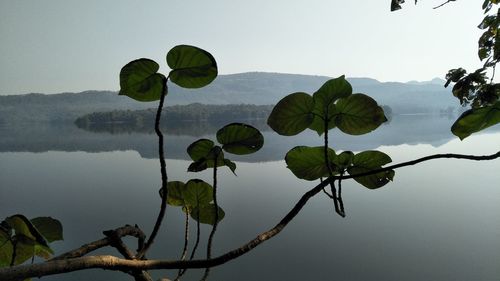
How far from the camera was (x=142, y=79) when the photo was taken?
1.49 feet

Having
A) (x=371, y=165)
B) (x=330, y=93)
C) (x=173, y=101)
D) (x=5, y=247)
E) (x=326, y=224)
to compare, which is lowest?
(x=326, y=224)

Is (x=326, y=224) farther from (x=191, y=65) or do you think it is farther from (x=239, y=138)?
(x=191, y=65)

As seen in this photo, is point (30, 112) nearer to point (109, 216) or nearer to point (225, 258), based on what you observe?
point (109, 216)

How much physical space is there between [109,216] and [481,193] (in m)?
24.8

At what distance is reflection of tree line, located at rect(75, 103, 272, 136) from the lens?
89.9m

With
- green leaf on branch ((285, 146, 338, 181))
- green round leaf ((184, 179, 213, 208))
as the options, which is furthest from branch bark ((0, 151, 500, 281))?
green round leaf ((184, 179, 213, 208))

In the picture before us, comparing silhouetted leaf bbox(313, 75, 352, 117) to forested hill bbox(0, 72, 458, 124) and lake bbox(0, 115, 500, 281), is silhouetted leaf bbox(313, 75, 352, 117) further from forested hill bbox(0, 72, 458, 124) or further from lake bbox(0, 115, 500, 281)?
forested hill bbox(0, 72, 458, 124)

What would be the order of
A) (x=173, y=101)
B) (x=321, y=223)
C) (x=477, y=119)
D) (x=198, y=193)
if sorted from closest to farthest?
(x=477, y=119) → (x=198, y=193) → (x=321, y=223) → (x=173, y=101)

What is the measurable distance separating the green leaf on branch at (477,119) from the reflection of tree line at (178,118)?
84052 millimetres

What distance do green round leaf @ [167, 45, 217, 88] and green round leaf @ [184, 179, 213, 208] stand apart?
0.24 metres

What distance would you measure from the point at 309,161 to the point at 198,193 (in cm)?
24

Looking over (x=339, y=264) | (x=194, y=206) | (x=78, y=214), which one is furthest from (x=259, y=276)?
(x=194, y=206)

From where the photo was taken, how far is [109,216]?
66.3 feet

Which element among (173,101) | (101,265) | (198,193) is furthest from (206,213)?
(173,101)
